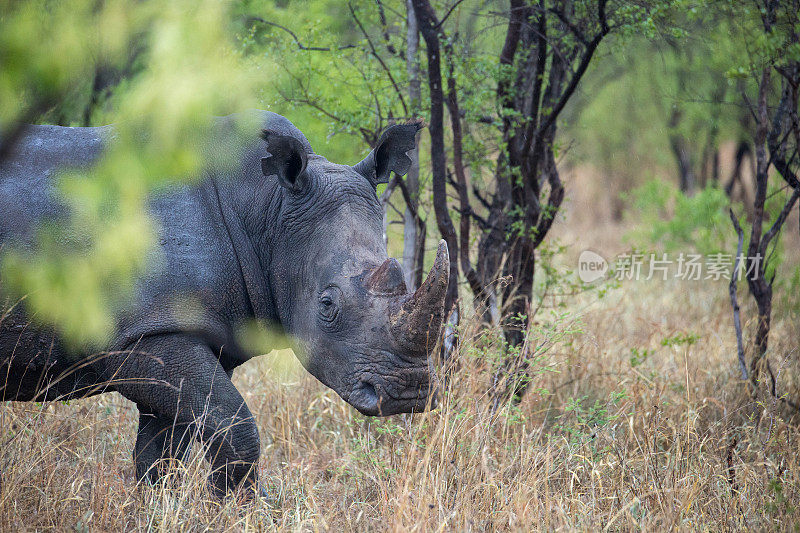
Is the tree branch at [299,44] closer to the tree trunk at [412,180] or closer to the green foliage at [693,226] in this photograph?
the tree trunk at [412,180]

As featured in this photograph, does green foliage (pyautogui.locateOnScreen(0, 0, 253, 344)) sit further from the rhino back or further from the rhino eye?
the rhino eye

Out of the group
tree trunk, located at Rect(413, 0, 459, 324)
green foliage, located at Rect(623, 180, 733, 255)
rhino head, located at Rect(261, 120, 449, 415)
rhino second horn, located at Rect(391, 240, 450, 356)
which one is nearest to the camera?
rhino second horn, located at Rect(391, 240, 450, 356)

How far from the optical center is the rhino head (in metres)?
3.42

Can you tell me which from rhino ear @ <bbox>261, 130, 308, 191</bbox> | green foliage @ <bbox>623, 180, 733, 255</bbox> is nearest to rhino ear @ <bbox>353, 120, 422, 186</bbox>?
rhino ear @ <bbox>261, 130, 308, 191</bbox>

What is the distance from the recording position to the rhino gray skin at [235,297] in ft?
11.4

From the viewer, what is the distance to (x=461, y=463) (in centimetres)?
386

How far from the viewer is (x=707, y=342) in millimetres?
6621

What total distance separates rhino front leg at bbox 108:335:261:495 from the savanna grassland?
15 centimetres

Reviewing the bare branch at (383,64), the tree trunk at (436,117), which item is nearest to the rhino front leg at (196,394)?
the tree trunk at (436,117)

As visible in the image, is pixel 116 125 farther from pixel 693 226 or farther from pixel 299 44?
pixel 693 226

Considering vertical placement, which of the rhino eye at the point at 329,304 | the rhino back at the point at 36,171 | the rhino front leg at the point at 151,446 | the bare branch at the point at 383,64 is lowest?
the rhino front leg at the point at 151,446

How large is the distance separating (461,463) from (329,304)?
988 millimetres

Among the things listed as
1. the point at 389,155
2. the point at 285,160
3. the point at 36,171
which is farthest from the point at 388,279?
the point at 36,171

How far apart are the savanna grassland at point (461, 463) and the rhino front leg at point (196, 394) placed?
0.15 m
